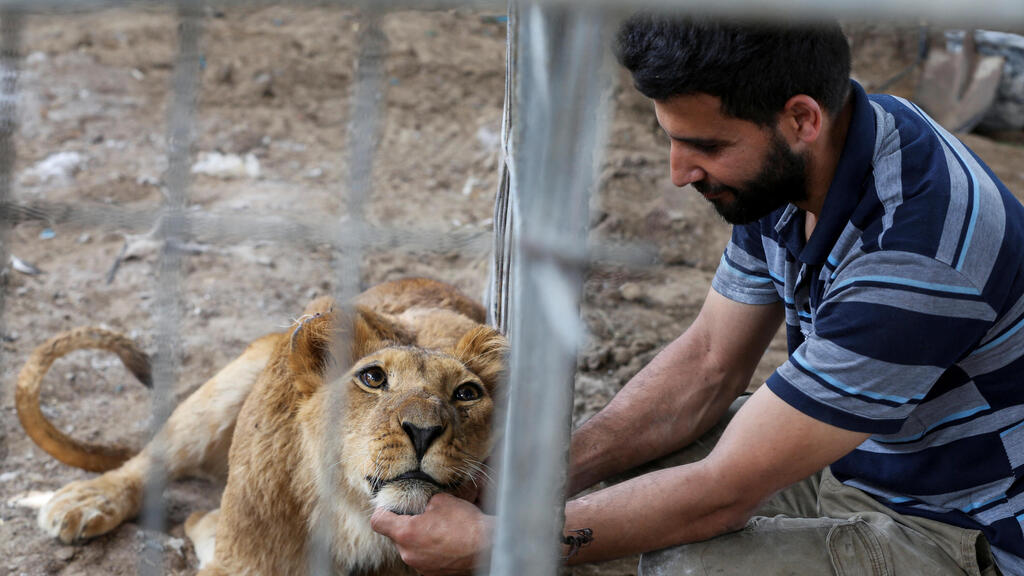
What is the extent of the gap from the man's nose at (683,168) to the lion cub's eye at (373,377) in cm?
97

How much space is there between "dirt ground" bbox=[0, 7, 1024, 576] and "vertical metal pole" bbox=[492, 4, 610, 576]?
154 centimetres

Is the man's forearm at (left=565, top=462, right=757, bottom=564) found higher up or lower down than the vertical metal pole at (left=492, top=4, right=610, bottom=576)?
lower down

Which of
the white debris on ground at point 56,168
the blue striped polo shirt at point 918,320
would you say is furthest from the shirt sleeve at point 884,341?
the white debris on ground at point 56,168

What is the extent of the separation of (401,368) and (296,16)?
7.15 meters

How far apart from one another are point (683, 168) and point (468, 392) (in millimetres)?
873

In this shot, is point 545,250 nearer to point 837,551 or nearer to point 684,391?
point 837,551

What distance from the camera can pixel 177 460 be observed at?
3682mm

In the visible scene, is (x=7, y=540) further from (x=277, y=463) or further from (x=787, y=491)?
(x=787, y=491)

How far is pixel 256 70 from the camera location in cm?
784

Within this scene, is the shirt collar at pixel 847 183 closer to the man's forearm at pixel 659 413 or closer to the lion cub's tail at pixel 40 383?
the man's forearm at pixel 659 413

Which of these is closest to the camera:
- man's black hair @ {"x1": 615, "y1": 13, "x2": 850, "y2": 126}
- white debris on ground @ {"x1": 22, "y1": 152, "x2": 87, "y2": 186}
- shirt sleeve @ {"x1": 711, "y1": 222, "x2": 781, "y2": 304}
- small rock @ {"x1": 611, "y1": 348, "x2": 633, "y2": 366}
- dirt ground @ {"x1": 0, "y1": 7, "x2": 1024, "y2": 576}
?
man's black hair @ {"x1": 615, "y1": 13, "x2": 850, "y2": 126}

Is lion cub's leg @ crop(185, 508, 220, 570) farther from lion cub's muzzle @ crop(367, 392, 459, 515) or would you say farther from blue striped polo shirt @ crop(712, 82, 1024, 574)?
blue striped polo shirt @ crop(712, 82, 1024, 574)

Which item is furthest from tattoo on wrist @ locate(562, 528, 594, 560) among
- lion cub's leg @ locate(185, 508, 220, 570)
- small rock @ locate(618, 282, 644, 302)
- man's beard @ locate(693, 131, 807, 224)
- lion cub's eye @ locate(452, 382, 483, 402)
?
small rock @ locate(618, 282, 644, 302)

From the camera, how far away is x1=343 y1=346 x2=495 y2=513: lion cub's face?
7.77 feet
